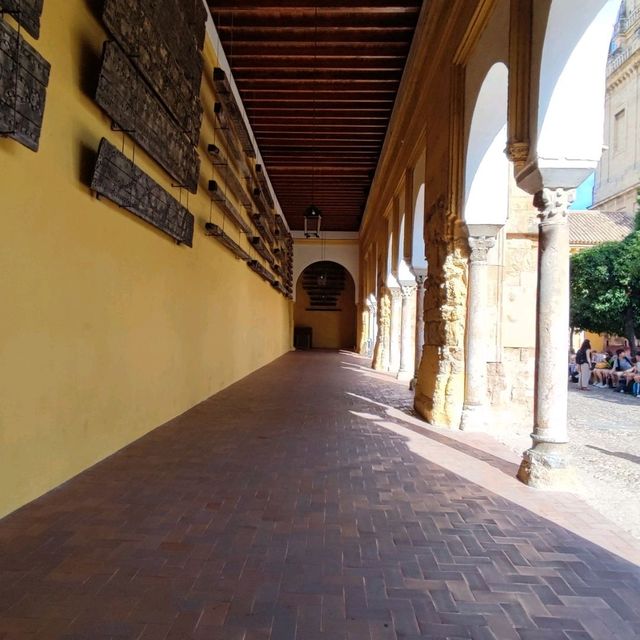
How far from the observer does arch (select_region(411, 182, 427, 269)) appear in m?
9.46

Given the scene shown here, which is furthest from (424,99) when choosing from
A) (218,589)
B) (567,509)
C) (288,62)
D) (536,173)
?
(218,589)

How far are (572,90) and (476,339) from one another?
9.10ft

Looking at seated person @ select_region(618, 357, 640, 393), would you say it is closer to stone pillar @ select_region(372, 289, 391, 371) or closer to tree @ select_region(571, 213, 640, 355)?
tree @ select_region(571, 213, 640, 355)

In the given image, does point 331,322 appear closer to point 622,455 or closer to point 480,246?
point 480,246

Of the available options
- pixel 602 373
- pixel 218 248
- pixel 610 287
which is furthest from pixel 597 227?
pixel 218 248

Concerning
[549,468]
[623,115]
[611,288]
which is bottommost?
[549,468]

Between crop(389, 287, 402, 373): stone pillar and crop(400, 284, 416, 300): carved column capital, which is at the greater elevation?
crop(400, 284, 416, 300): carved column capital

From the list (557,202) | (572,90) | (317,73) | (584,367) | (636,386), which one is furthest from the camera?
(584,367)

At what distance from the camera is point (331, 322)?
2847 centimetres

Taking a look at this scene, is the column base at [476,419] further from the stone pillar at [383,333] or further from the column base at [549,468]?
the stone pillar at [383,333]

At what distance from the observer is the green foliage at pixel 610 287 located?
53.4 feet

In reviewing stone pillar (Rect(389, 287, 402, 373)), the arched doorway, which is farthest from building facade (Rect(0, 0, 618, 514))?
the arched doorway

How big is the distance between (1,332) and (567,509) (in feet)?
11.3

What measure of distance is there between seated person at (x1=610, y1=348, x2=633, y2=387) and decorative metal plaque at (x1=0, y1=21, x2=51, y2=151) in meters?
13.2
